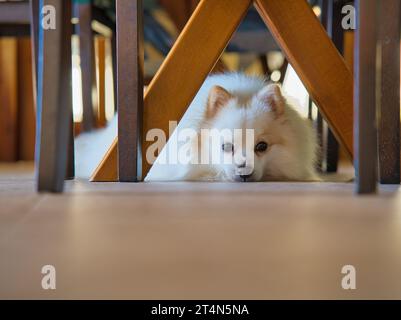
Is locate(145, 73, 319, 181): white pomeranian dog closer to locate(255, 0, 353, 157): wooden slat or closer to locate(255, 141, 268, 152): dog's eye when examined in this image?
locate(255, 141, 268, 152): dog's eye

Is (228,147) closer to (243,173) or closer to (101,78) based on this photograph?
(243,173)

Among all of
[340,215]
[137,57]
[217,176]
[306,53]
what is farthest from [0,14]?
[340,215]

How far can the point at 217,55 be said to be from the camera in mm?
1365

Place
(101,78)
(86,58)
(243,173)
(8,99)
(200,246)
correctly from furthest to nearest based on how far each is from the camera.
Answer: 1. (8,99)
2. (101,78)
3. (86,58)
4. (243,173)
5. (200,246)

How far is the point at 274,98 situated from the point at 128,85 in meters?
0.59

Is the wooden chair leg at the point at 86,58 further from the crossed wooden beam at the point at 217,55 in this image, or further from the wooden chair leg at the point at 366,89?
the wooden chair leg at the point at 366,89

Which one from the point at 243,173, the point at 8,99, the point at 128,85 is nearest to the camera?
the point at 128,85

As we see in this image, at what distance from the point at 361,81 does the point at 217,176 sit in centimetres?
73

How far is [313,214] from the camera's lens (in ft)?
2.67

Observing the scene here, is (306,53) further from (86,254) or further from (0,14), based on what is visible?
(0,14)

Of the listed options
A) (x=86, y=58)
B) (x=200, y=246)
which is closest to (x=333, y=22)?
(x=86, y=58)

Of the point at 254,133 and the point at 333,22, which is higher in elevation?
the point at 333,22

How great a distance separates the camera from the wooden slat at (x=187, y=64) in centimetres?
134

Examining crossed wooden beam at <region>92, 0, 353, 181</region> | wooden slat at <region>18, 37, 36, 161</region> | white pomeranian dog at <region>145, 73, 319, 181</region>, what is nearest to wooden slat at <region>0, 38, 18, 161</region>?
wooden slat at <region>18, 37, 36, 161</region>
